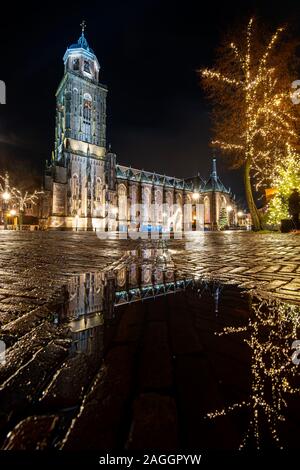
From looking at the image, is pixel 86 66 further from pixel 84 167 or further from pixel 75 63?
pixel 84 167

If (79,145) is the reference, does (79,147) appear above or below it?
below

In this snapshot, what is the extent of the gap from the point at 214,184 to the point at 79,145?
133 ft

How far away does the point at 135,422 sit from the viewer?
2.23 ft

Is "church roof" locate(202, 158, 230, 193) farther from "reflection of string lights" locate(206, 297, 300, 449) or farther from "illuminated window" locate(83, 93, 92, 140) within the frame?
"reflection of string lights" locate(206, 297, 300, 449)

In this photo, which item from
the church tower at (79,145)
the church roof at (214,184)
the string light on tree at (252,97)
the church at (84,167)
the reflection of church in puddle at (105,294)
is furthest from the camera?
the church roof at (214,184)

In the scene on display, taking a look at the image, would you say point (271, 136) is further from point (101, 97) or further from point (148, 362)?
point (101, 97)

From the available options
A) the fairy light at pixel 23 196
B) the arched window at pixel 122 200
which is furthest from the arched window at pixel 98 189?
the fairy light at pixel 23 196

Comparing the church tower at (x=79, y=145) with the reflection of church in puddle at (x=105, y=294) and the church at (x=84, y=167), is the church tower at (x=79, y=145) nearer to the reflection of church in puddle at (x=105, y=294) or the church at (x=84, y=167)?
the church at (x=84, y=167)

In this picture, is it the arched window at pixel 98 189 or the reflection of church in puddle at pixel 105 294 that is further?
the arched window at pixel 98 189

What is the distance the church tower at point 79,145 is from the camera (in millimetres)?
39688

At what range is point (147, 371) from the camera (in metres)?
0.94

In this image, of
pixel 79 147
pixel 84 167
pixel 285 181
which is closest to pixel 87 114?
pixel 79 147
